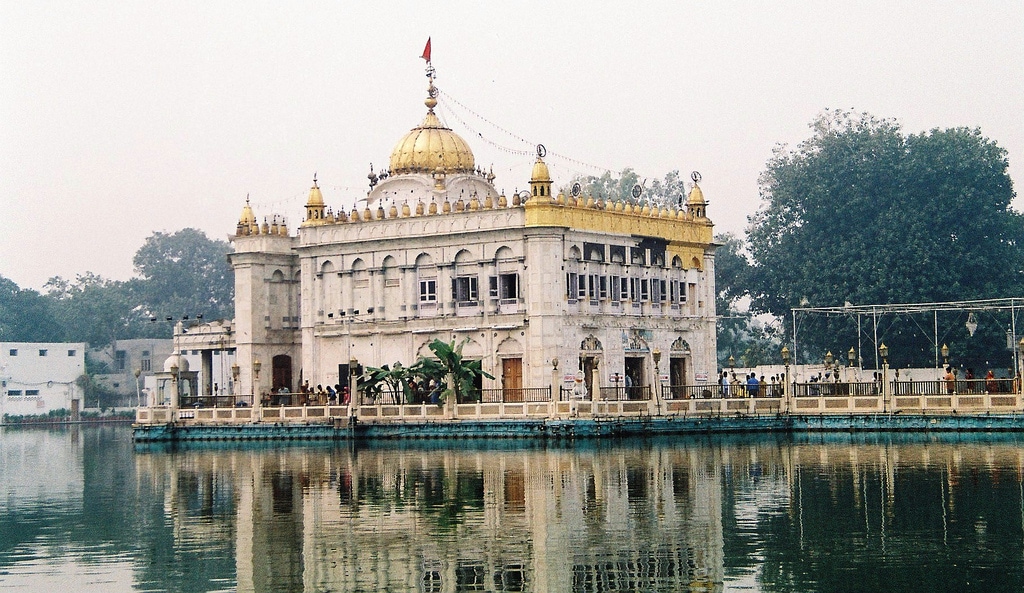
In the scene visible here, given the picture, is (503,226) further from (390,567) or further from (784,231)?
(390,567)

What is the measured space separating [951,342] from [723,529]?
182ft

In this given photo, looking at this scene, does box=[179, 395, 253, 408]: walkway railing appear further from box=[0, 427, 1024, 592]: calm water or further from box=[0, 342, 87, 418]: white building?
box=[0, 342, 87, 418]: white building

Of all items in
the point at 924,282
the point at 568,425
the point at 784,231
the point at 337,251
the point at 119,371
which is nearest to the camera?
the point at 568,425

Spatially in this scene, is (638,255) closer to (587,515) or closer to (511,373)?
(511,373)

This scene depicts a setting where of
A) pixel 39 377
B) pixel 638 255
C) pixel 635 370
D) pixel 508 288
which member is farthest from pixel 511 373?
pixel 39 377

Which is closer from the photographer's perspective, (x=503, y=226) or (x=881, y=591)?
(x=881, y=591)

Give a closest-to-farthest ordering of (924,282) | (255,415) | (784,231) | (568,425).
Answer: (568,425)
(255,415)
(924,282)
(784,231)

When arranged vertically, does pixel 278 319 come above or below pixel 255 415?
above

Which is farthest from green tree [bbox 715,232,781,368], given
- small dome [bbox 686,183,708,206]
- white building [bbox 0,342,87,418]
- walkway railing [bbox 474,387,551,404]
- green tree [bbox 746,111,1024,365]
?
white building [bbox 0,342,87,418]

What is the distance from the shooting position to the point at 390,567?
2088cm

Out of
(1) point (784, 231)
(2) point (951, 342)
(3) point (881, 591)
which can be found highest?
(1) point (784, 231)

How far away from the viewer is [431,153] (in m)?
63.9

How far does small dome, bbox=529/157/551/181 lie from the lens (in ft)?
189

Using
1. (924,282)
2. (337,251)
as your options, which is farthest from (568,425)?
(924,282)
